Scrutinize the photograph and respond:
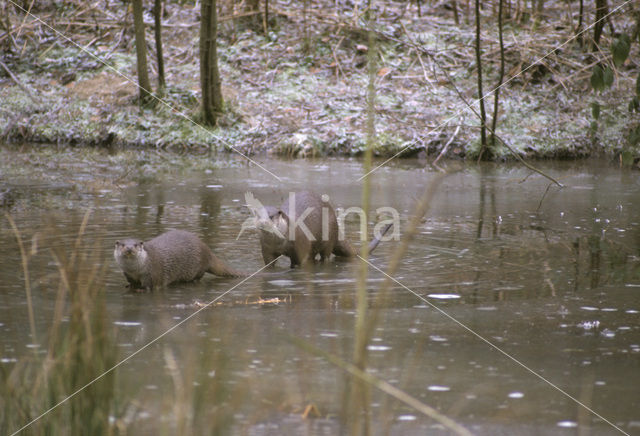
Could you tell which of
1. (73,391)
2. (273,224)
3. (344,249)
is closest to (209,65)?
(344,249)

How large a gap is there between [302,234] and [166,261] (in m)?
0.98

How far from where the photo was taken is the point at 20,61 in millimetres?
13984

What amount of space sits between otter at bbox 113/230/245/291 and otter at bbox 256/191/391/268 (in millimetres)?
333

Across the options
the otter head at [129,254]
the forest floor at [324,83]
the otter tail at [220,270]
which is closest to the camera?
the otter head at [129,254]

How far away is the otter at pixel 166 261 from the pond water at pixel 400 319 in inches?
3.9

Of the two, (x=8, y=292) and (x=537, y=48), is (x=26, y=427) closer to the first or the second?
(x=8, y=292)

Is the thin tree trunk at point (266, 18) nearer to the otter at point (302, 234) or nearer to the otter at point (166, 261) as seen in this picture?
the otter at point (302, 234)

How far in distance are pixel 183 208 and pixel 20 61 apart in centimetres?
826

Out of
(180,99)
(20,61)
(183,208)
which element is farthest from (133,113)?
(183,208)

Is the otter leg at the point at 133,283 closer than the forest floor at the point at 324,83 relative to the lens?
Yes

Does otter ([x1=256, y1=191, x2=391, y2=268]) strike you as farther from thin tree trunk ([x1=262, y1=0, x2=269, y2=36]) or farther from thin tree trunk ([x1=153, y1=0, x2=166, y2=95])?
thin tree trunk ([x1=262, y1=0, x2=269, y2=36])

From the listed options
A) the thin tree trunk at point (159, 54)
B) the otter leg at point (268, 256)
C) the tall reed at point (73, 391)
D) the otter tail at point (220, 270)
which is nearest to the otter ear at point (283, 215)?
the otter leg at point (268, 256)

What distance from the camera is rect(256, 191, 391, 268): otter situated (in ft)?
16.9

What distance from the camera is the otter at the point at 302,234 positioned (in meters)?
5.15
